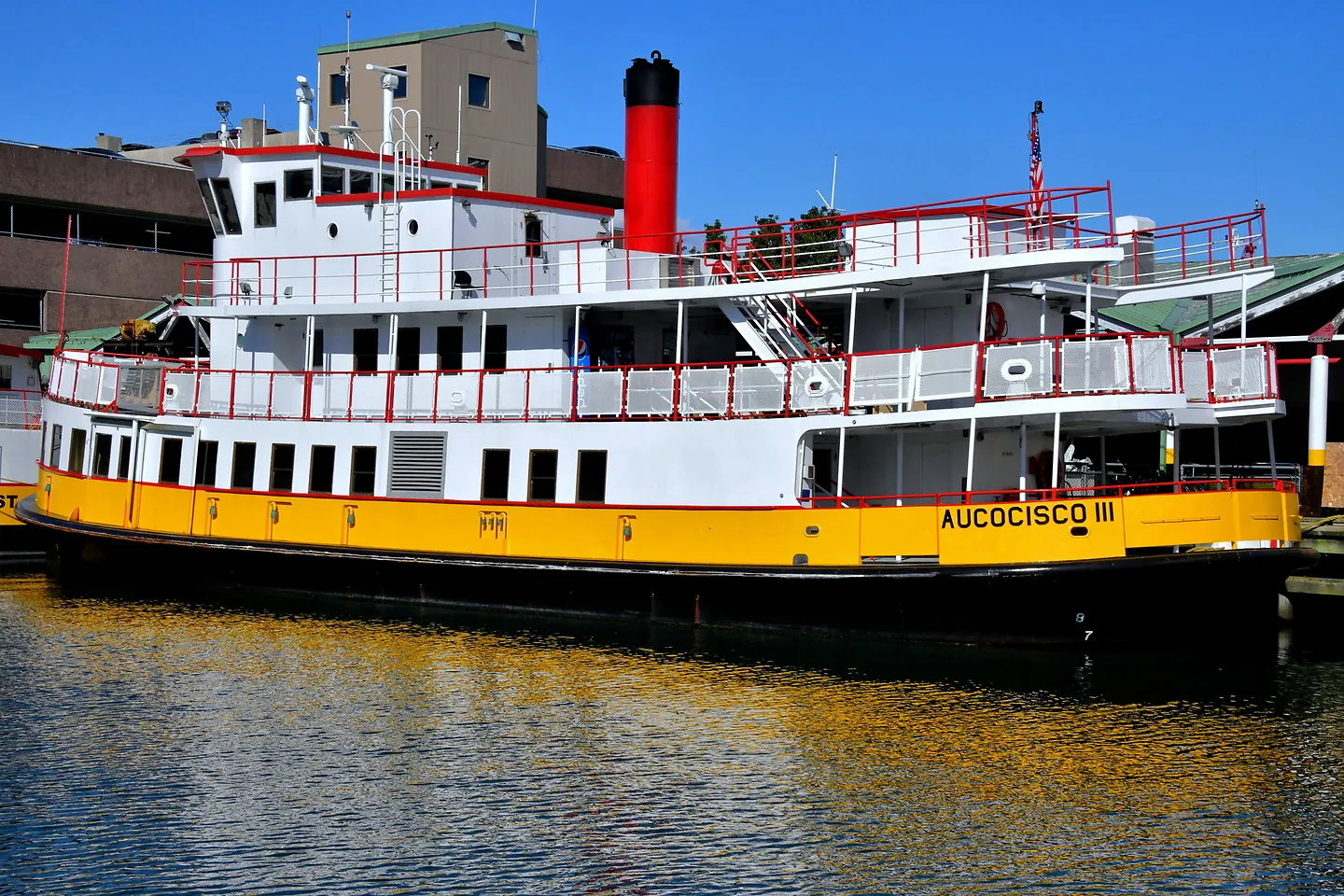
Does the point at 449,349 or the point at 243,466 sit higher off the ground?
the point at 449,349

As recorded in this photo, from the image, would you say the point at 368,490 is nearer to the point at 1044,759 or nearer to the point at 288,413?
the point at 288,413

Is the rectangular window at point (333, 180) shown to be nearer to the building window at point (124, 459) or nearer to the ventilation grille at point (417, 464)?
the ventilation grille at point (417, 464)

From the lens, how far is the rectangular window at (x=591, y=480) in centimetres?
2167

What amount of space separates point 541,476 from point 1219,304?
45.6 feet

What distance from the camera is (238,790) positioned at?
1273cm

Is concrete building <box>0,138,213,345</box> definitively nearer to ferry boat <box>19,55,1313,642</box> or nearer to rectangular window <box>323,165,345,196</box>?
ferry boat <box>19,55,1313,642</box>

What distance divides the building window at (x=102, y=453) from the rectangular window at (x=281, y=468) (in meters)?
3.73

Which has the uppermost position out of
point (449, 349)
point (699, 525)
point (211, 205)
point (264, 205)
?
point (211, 205)

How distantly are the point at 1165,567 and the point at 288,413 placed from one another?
48.3 ft

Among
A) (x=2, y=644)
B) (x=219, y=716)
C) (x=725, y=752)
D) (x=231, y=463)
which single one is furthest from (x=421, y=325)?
(x=725, y=752)

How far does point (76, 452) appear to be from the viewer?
26.5 meters

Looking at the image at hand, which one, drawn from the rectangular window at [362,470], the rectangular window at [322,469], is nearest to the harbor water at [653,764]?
the rectangular window at [362,470]

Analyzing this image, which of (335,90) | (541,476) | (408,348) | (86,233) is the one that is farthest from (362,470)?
(335,90)

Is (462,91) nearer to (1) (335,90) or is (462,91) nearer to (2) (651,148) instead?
(1) (335,90)
